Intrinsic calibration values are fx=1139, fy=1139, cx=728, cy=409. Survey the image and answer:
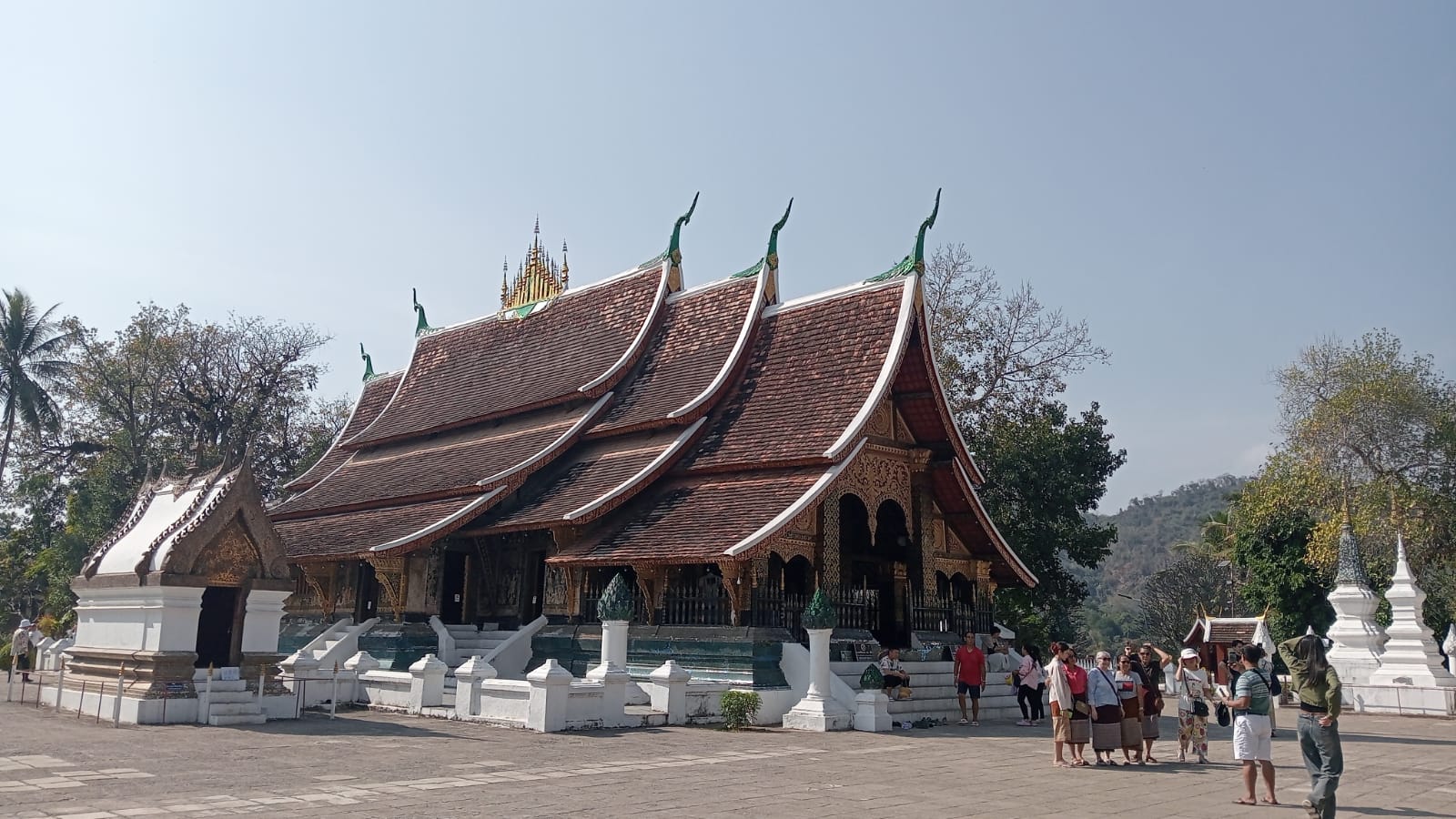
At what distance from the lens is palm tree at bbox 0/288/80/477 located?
3481cm

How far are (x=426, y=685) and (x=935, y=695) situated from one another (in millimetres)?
6294

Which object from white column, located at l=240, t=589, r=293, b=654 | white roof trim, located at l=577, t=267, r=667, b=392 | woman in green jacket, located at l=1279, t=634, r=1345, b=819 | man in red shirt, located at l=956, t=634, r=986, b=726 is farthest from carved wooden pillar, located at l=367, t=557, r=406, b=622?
woman in green jacket, located at l=1279, t=634, r=1345, b=819

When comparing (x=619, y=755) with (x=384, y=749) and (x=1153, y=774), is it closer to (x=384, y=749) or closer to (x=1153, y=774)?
(x=384, y=749)

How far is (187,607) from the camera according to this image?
11.8m

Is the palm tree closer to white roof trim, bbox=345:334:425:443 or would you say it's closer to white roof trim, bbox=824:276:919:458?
white roof trim, bbox=345:334:425:443

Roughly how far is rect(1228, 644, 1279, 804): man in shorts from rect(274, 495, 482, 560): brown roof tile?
11357mm

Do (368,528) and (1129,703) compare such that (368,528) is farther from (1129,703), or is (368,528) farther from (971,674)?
(1129,703)

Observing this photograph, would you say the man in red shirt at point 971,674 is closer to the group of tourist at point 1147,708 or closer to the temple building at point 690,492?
the temple building at point 690,492

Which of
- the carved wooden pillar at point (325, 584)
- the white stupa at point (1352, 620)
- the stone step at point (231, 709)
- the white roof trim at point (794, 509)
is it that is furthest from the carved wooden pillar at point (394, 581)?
the white stupa at point (1352, 620)

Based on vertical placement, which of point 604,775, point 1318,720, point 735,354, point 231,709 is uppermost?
point 735,354

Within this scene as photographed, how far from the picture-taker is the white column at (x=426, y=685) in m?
13.4

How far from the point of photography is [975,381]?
1095 inches

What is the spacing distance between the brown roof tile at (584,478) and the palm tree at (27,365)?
25.0m

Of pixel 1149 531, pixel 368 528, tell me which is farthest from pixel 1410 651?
pixel 1149 531
